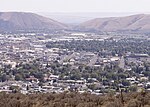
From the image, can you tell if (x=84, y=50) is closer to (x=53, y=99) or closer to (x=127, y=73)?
(x=127, y=73)

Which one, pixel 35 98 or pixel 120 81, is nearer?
pixel 35 98

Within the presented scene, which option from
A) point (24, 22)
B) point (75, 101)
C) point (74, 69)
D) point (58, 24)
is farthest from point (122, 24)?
point (75, 101)

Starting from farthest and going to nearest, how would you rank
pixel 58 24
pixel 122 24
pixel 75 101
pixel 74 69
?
1. pixel 58 24
2. pixel 122 24
3. pixel 74 69
4. pixel 75 101

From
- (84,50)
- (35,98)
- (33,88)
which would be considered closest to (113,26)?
(84,50)

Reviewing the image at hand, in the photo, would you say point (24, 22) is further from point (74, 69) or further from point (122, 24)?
point (74, 69)

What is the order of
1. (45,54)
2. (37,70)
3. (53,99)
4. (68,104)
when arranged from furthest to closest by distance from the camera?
1. (45,54)
2. (37,70)
3. (53,99)
4. (68,104)

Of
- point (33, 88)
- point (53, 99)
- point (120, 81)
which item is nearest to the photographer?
point (53, 99)
